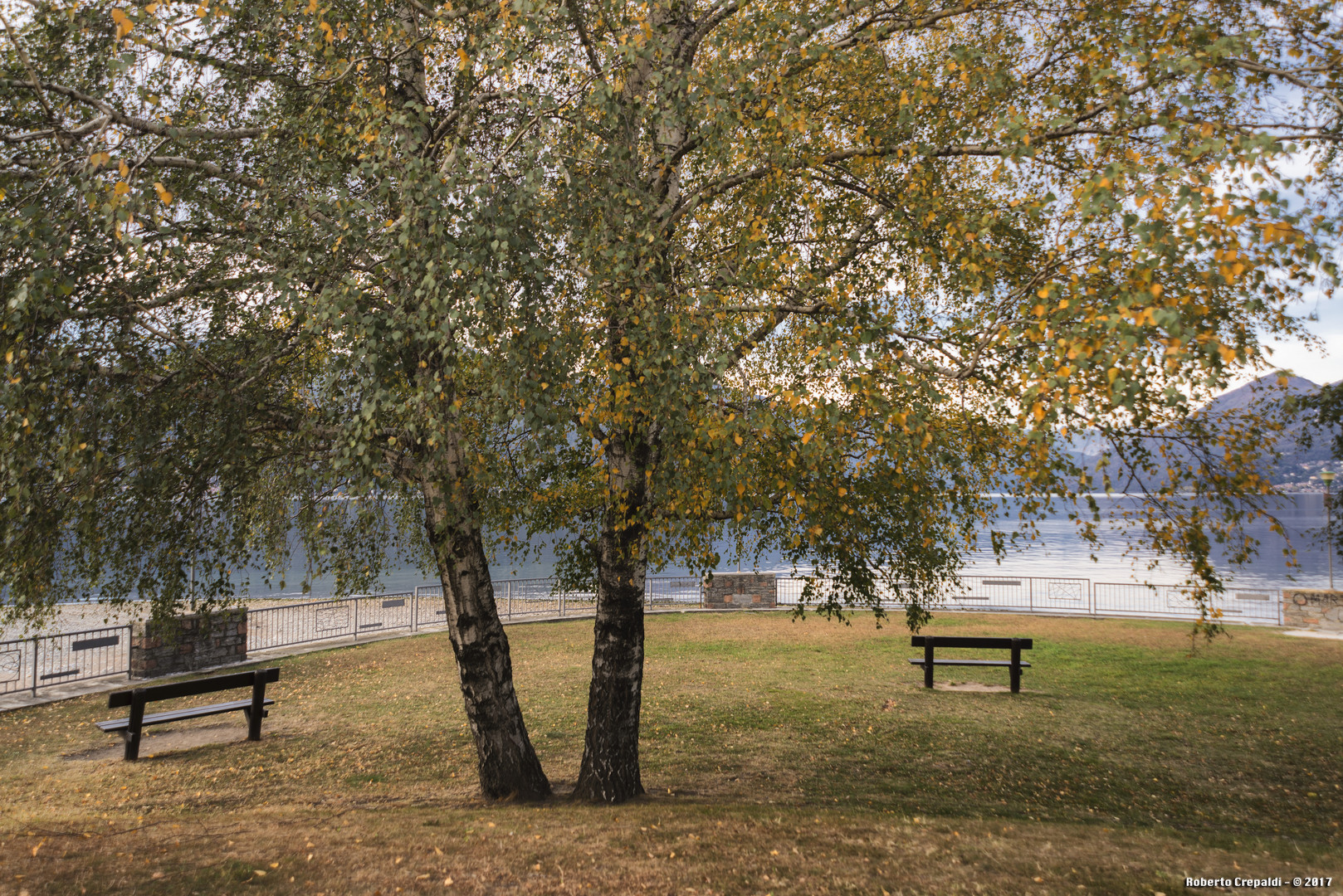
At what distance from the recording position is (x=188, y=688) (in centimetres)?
973

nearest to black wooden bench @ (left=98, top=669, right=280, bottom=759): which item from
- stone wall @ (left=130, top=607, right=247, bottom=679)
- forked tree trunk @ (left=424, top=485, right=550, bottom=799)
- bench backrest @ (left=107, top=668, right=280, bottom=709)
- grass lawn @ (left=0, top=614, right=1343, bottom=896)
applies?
bench backrest @ (left=107, top=668, right=280, bottom=709)

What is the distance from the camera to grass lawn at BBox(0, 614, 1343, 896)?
5.14m

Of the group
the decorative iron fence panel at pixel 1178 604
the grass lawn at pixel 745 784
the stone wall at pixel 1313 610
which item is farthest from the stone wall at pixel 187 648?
the stone wall at pixel 1313 610

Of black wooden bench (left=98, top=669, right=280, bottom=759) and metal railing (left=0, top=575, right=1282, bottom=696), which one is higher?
black wooden bench (left=98, top=669, right=280, bottom=759)

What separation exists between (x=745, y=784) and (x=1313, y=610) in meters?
19.2

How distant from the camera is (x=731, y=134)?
5844mm

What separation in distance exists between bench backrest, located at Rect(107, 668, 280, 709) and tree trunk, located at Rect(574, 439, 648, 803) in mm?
5409

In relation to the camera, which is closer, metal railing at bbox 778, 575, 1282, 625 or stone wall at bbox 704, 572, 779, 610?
metal railing at bbox 778, 575, 1282, 625

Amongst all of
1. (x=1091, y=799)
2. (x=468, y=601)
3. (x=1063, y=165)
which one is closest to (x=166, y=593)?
(x=468, y=601)

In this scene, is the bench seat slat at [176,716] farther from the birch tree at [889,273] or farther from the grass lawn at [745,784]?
the birch tree at [889,273]

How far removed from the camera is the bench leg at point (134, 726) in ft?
31.1

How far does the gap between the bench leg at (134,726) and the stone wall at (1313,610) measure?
24865 mm

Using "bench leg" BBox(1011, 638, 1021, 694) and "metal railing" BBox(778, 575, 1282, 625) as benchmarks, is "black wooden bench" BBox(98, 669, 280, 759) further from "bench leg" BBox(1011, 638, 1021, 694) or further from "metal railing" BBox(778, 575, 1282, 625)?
"bench leg" BBox(1011, 638, 1021, 694)

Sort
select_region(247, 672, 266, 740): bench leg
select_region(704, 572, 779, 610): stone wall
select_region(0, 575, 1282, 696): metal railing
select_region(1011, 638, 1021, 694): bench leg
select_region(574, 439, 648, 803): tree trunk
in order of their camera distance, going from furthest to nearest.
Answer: select_region(704, 572, 779, 610): stone wall < select_region(0, 575, 1282, 696): metal railing < select_region(1011, 638, 1021, 694): bench leg < select_region(247, 672, 266, 740): bench leg < select_region(574, 439, 648, 803): tree trunk
